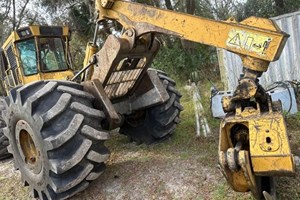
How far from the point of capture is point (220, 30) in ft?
10.1

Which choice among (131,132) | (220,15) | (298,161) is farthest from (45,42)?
(220,15)

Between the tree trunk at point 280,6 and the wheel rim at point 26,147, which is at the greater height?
the tree trunk at point 280,6

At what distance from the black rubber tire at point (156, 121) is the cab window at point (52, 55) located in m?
1.70

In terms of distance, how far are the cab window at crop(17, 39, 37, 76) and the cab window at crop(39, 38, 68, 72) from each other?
0.13 meters

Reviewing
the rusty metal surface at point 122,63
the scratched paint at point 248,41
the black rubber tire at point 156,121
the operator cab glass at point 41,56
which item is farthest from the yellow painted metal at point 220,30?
the operator cab glass at point 41,56

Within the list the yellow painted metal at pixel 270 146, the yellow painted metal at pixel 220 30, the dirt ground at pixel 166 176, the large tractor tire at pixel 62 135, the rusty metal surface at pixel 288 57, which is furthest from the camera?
the rusty metal surface at pixel 288 57

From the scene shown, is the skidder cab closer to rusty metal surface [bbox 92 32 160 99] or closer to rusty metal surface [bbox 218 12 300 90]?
rusty metal surface [bbox 92 32 160 99]

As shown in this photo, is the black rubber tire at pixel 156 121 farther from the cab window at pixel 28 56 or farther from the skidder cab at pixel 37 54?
the cab window at pixel 28 56

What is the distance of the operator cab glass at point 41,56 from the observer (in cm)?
588

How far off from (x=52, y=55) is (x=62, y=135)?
117 inches

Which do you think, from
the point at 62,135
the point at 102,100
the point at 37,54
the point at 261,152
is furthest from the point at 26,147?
the point at 261,152

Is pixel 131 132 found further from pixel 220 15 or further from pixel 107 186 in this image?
pixel 220 15

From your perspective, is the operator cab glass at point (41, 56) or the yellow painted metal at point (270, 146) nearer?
the yellow painted metal at point (270, 146)

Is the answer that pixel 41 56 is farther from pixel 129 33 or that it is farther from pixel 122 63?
pixel 129 33
